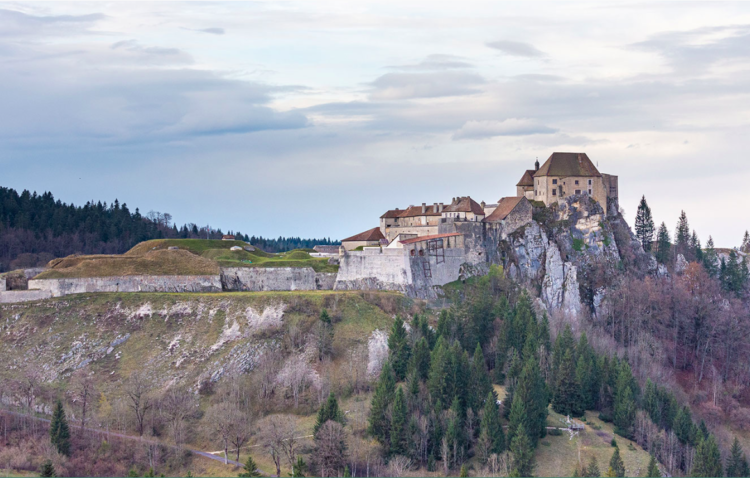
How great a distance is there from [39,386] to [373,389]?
27.2m

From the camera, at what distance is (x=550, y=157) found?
10475 centimetres

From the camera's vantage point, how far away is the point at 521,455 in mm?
59281

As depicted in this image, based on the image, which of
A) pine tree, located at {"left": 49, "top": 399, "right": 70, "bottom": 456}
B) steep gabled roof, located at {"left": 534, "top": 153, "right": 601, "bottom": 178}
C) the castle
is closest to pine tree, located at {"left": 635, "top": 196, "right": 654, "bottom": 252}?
the castle

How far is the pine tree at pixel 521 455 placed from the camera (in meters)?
58.8

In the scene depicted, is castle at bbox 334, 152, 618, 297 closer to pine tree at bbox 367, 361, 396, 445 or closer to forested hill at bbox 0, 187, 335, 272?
pine tree at bbox 367, 361, 396, 445

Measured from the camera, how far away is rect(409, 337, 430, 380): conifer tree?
68938 mm

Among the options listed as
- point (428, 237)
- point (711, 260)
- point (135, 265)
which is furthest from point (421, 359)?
point (711, 260)

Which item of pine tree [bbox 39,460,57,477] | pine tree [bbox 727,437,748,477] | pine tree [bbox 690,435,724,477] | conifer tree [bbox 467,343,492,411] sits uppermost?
conifer tree [bbox 467,343,492,411]

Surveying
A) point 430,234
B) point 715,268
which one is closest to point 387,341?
point 430,234

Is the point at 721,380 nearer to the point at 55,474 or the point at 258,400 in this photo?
the point at 258,400

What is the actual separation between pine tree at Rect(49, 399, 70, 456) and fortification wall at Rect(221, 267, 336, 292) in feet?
83.5

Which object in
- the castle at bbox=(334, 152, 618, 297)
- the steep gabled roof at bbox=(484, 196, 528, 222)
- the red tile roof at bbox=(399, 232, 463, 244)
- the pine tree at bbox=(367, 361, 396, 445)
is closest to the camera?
the pine tree at bbox=(367, 361, 396, 445)

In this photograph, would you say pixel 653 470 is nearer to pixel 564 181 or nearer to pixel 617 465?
pixel 617 465

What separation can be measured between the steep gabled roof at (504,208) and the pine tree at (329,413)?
125 feet
